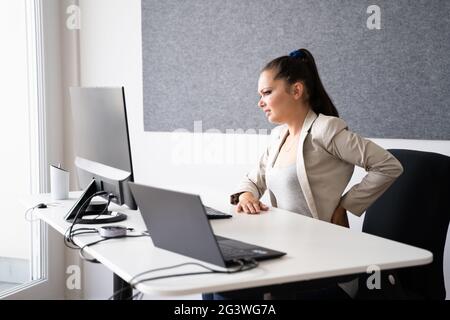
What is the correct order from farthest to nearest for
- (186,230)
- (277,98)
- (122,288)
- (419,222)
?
(277,98) < (122,288) < (419,222) < (186,230)

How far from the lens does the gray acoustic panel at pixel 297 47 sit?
2531mm

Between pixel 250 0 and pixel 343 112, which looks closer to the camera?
pixel 343 112

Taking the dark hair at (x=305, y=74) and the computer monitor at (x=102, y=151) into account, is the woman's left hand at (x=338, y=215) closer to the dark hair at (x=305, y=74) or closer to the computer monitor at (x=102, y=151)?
the dark hair at (x=305, y=74)

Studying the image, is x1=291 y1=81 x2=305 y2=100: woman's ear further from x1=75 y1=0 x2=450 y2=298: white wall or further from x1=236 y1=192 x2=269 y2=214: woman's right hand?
x1=75 y1=0 x2=450 y2=298: white wall

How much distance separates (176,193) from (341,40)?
1.58 metres

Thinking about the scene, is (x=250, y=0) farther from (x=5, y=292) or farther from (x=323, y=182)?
(x=5, y=292)

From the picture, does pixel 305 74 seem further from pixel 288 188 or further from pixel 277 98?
pixel 288 188

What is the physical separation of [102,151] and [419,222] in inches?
41.2

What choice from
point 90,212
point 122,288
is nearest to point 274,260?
point 122,288

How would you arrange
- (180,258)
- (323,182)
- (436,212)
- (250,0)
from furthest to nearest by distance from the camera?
(250,0) → (323,182) → (436,212) → (180,258)

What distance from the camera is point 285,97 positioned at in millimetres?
2299

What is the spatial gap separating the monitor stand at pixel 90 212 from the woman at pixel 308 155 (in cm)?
44

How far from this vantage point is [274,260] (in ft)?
4.98
